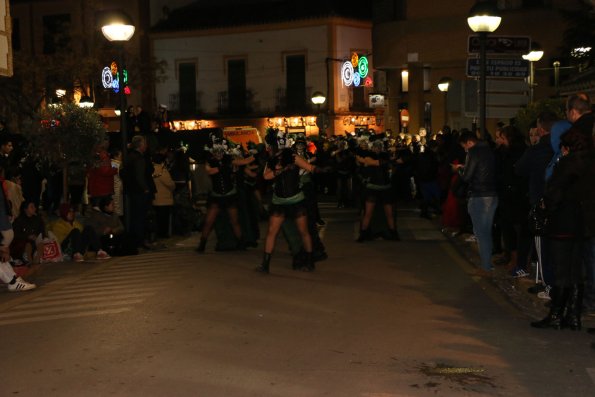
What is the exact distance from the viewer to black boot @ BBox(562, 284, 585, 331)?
8711mm

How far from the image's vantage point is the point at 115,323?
30.1ft

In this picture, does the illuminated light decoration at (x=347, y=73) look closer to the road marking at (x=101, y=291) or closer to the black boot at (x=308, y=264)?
the road marking at (x=101, y=291)

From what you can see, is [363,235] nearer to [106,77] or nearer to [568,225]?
[568,225]

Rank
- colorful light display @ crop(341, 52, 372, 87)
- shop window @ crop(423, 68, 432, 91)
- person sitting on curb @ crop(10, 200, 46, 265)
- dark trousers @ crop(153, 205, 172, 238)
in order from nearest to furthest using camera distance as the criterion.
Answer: person sitting on curb @ crop(10, 200, 46, 265), dark trousers @ crop(153, 205, 172, 238), shop window @ crop(423, 68, 432, 91), colorful light display @ crop(341, 52, 372, 87)

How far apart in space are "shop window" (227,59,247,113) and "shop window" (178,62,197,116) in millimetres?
2323

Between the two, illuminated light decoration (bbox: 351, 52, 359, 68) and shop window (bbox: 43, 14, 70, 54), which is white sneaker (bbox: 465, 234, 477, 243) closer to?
shop window (bbox: 43, 14, 70, 54)

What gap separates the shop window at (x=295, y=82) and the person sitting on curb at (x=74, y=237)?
39.5 metres

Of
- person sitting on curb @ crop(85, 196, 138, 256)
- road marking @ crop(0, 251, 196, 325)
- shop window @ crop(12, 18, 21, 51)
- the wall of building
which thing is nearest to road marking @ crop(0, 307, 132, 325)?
road marking @ crop(0, 251, 196, 325)

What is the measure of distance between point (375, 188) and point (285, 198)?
13.0ft

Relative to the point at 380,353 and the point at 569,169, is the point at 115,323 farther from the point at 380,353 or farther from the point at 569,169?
the point at 569,169

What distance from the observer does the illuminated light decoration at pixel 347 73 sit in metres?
49.5

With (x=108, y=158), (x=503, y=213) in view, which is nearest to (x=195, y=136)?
(x=108, y=158)

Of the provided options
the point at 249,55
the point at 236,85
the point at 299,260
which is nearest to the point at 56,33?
the point at 249,55

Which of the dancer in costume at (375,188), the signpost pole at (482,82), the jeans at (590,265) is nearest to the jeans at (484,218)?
the signpost pole at (482,82)
